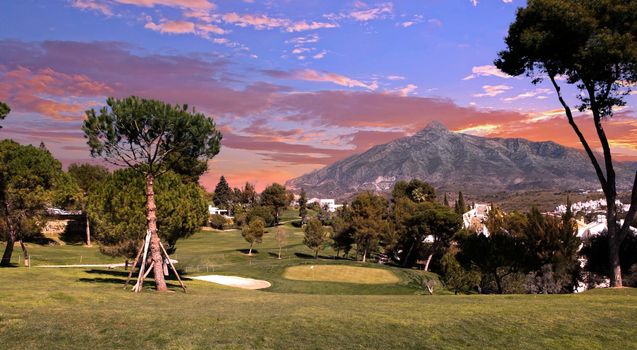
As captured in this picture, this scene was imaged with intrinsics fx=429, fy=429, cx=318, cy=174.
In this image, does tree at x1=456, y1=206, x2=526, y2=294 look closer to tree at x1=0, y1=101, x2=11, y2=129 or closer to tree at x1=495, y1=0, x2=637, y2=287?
tree at x1=495, y1=0, x2=637, y2=287

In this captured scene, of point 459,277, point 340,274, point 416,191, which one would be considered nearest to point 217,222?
point 416,191

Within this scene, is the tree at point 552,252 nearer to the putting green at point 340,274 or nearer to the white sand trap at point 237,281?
the putting green at point 340,274

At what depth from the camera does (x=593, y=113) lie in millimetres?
29938

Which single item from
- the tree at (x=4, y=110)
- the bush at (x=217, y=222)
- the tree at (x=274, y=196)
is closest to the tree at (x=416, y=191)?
the tree at (x=274, y=196)

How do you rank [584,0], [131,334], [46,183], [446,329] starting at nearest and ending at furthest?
[131,334], [446,329], [584,0], [46,183]

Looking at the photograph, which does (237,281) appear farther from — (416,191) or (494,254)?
(416,191)

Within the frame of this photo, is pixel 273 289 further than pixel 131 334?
Yes

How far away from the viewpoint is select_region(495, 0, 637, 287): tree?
26.0 meters

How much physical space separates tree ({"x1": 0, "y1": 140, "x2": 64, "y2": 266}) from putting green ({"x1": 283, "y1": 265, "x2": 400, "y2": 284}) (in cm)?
3308

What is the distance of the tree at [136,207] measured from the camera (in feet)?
124

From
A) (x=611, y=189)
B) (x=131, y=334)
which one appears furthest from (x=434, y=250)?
(x=131, y=334)

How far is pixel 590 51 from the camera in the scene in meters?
26.7

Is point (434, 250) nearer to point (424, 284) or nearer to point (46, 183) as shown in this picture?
point (424, 284)

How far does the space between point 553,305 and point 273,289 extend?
36.6 m
